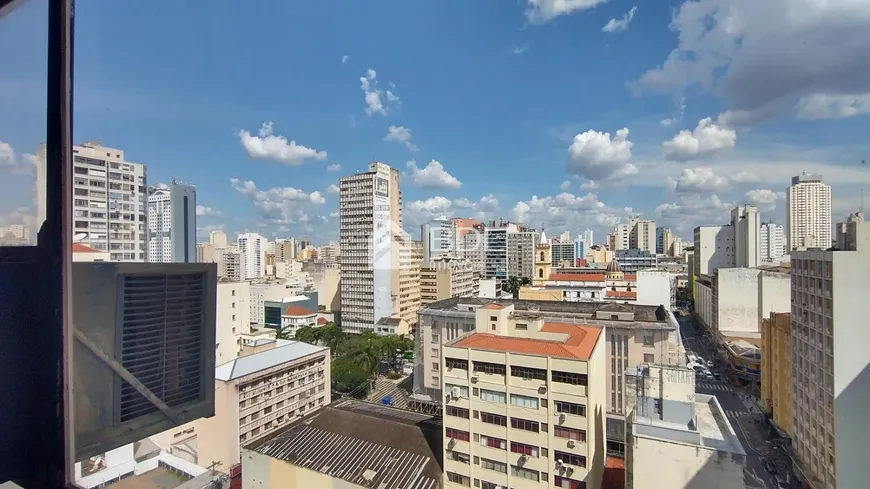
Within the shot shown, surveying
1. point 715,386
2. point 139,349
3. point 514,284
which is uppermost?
Answer: point 139,349

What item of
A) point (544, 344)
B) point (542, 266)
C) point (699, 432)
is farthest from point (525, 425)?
point (542, 266)

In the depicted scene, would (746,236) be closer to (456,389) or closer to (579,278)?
(579,278)

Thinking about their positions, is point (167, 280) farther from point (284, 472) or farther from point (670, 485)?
point (284, 472)

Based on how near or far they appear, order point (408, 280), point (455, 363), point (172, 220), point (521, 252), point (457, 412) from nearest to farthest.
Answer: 1. point (172, 220)
2. point (457, 412)
3. point (455, 363)
4. point (408, 280)
5. point (521, 252)

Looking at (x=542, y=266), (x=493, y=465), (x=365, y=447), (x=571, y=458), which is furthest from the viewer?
(x=542, y=266)

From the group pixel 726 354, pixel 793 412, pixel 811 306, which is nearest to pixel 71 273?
pixel 811 306
